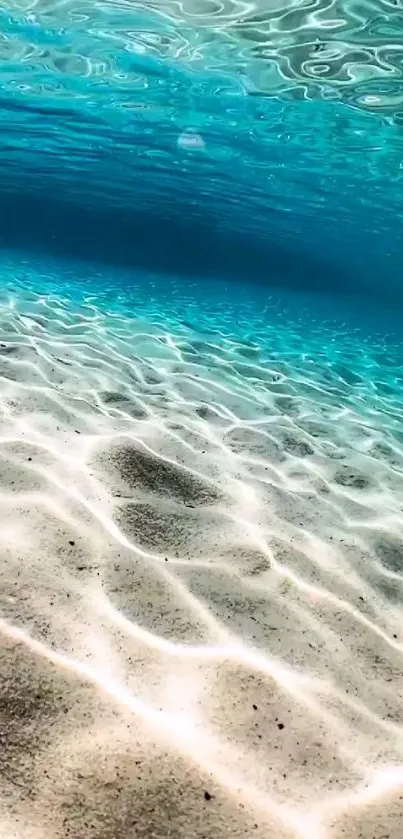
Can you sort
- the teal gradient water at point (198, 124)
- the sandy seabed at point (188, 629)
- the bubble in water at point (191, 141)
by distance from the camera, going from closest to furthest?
the sandy seabed at point (188, 629) → the teal gradient water at point (198, 124) → the bubble in water at point (191, 141)

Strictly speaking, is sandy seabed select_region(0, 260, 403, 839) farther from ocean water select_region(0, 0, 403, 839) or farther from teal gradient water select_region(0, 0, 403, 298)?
teal gradient water select_region(0, 0, 403, 298)

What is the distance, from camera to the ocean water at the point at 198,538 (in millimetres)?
1705

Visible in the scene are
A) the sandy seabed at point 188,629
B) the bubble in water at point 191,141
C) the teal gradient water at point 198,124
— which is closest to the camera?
the sandy seabed at point 188,629

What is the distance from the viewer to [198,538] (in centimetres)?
304

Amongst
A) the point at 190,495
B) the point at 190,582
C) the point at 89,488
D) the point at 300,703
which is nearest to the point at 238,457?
the point at 190,495

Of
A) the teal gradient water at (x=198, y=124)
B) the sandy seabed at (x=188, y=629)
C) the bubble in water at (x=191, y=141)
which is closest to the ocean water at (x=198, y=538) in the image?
the sandy seabed at (x=188, y=629)

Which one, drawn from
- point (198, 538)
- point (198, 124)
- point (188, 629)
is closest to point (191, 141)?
point (198, 124)

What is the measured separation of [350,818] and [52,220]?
3897cm

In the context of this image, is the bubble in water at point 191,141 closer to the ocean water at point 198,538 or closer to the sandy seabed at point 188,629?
the ocean water at point 198,538

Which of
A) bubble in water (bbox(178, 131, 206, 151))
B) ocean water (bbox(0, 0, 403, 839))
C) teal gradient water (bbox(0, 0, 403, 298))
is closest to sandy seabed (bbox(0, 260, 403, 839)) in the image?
ocean water (bbox(0, 0, 403, 839))

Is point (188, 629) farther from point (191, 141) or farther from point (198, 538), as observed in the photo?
point (191, 141)

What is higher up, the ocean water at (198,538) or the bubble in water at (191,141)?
the bubble in water at (191,141)

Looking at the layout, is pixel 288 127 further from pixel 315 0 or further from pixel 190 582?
pixel 190 582

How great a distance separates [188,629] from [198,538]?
747mm
